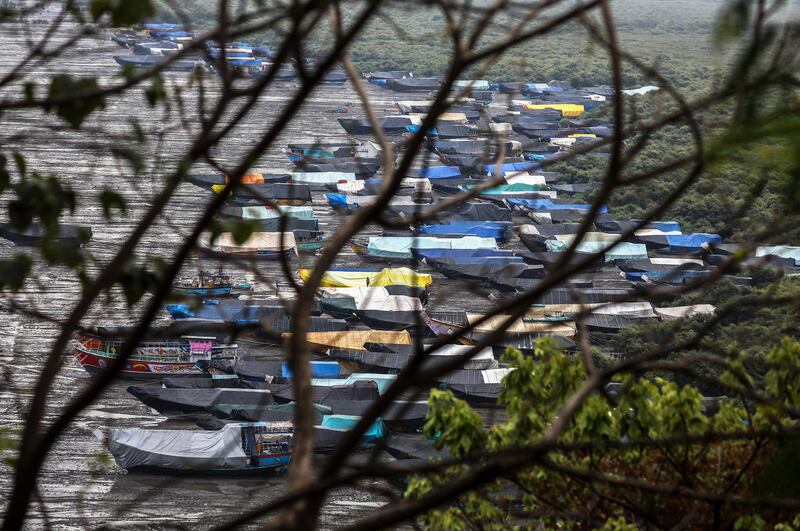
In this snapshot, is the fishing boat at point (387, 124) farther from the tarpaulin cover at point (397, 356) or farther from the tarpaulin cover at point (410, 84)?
the tarpaulin cover at point (397, 356)

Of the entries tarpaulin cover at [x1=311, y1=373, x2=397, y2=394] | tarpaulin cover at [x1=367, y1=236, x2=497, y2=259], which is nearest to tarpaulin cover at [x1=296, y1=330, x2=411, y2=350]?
tarpaulin cover at [x1=311, y1=373, x2=397, y2=394]

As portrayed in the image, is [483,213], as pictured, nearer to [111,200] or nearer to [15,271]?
[111,200]

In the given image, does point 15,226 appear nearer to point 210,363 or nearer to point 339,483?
point 339,483

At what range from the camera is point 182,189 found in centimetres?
1984

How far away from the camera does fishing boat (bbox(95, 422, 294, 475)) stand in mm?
9984

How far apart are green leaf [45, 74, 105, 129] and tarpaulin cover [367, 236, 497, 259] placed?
54.2ft

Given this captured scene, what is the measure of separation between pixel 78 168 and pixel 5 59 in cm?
1049

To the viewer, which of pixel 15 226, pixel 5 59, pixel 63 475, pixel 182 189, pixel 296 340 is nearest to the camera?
pixel 296 340

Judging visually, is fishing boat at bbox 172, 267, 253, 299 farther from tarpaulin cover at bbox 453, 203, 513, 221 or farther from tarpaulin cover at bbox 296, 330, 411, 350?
tarpaulin cover at bbox 453, 203, 513, 221

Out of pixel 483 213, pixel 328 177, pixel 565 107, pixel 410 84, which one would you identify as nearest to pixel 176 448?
pixel 483 213

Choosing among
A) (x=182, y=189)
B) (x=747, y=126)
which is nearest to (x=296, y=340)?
(x=747, y=126)

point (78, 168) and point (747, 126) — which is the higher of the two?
point (747, 126)

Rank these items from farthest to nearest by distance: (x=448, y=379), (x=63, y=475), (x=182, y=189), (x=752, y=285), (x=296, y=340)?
(x=182, y=189), (x=752, y=285), (x=448, y=379), (x=63, y=475), (x=296, y=340)

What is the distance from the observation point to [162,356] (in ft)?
42.7
